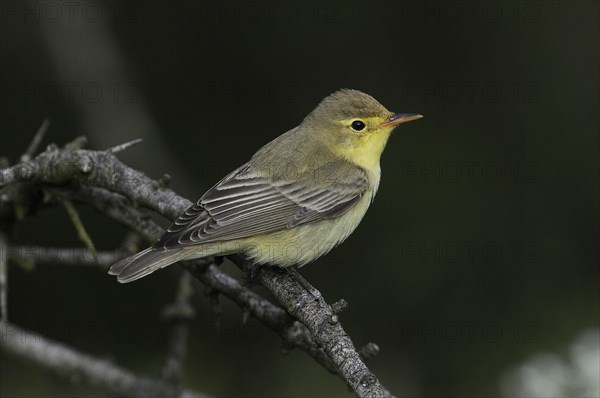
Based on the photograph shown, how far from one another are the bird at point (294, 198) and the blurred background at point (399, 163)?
3.00 feet

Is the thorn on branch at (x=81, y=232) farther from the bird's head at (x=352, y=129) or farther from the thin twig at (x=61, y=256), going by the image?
the bird's head at (x=352, y=129)

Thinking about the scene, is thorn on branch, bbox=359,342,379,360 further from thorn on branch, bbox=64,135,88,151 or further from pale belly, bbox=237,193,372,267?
thorn on branch, bbox=64,135,88,151

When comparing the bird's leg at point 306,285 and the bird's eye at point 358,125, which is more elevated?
the bird's eye at point 358,125

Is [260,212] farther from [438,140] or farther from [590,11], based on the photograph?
[590,11]

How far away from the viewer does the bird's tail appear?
186 inches

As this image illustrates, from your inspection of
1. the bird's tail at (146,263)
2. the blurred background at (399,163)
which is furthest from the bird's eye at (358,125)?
the bird's tail at (146,263)

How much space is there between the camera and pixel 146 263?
475cm

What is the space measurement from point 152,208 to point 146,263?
323mm

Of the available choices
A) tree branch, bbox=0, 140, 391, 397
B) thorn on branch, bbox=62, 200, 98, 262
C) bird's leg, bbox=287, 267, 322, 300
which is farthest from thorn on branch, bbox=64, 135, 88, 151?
bird's leg, bbox=287, 267, 322, 300

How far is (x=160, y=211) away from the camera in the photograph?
15.8 feet

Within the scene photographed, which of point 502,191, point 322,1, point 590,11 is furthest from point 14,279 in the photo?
point 590,11

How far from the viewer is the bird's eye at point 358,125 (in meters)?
6.00

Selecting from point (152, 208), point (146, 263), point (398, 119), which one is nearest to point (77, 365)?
point (146, 263)

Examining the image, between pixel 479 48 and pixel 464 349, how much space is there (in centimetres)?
245
